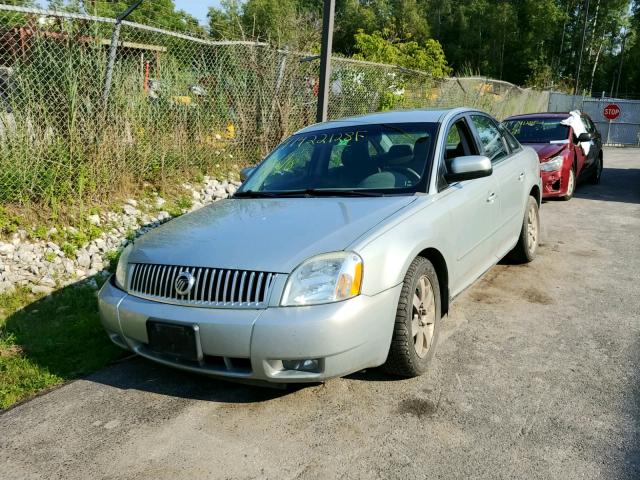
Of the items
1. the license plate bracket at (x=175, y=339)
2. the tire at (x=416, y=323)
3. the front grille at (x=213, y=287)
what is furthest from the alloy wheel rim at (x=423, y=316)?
the license plate bracket at (x=175, y=339)

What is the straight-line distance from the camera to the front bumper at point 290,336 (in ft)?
9.20

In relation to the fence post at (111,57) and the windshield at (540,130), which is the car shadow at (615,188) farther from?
the fence post at (111,57)

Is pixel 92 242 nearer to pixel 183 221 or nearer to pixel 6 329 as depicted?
pixel 6 329

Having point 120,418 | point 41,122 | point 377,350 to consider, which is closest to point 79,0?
point 41,122

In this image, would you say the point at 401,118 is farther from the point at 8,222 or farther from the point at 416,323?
the point at 8,222

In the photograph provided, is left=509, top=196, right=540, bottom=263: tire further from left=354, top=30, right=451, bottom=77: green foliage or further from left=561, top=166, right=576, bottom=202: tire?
left=354, top=30, right=451, bottom=77: green foliage

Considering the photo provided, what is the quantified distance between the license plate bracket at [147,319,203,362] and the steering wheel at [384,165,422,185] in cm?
181

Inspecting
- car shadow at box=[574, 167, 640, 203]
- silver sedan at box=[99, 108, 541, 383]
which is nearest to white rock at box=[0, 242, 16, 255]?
silver sedan at box=[99, 108, 541, 383]

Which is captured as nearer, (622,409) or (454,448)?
(454,448)

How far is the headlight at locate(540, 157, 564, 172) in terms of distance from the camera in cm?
922

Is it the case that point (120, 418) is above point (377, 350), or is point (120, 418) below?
below

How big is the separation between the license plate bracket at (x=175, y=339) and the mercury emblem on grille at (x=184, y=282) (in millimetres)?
179

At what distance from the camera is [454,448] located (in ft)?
8.99

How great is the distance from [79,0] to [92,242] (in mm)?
2717
